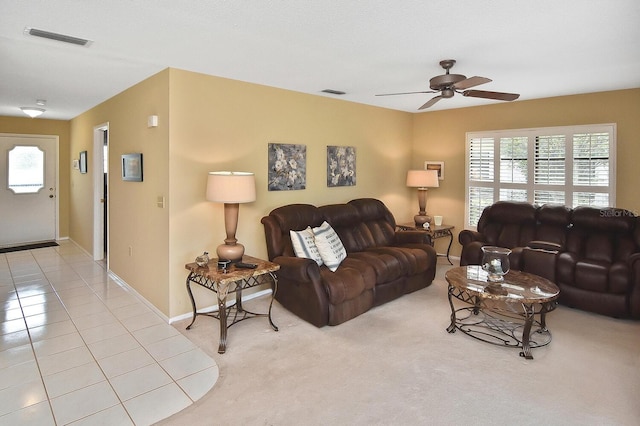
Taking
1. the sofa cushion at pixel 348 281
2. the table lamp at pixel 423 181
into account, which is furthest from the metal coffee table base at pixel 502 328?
the table lamp at pixel 423 181

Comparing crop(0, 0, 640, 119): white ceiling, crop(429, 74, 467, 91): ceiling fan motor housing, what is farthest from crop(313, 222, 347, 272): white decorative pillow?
crop(429, 74, 467, 91): ceiling fan motor housing

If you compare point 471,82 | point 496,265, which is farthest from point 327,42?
point 496,265

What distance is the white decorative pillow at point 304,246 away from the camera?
399 centimetres

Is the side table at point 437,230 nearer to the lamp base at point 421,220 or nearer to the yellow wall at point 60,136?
the lamp base at point 421,220

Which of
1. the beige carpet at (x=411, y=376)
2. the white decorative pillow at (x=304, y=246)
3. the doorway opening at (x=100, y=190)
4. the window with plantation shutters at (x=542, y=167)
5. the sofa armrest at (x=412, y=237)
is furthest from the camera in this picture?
the doorway opening at (x=100, y=190)

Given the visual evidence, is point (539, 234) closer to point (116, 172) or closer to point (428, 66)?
point (428, 66)

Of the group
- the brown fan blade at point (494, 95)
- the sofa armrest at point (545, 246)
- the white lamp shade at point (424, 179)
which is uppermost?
the brown fan blade at point (494, 95)

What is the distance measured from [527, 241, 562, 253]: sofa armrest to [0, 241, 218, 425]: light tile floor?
3.74 m

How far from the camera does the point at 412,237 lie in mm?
4957

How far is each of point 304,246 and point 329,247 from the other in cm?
28

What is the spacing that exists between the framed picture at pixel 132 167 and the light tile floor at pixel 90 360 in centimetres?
137

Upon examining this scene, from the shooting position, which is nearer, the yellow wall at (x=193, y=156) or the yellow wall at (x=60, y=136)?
the yellow wall at (x=193, y=156)

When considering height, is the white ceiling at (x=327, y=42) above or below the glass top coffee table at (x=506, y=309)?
above

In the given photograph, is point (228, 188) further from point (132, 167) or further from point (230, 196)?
point (132, 167)
